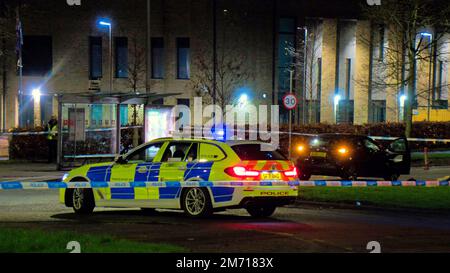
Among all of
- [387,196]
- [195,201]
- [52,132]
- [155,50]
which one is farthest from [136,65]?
[195,201]

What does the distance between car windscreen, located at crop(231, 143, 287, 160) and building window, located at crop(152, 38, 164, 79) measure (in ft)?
120

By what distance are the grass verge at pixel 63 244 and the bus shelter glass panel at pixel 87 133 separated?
1539 cm

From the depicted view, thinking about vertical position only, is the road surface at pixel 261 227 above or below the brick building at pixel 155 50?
below

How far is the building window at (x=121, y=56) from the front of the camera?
4938 centimetres

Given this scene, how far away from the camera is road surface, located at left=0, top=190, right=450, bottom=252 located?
423 inches

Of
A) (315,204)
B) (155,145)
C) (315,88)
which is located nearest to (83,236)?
(155,145)

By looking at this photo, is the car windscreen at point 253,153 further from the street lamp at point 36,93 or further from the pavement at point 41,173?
the street lamp at point 36,93

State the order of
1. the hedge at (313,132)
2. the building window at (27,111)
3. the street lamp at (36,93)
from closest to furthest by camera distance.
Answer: the hedge at (313,132)
the street lamp at (36,93)
the building window at (27,111)

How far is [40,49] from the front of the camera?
4925 centimetres

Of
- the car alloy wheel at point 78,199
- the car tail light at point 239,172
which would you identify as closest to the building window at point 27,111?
the car alloy wheel at point 78,199

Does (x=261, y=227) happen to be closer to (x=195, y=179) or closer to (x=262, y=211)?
(x=195, y=179)
